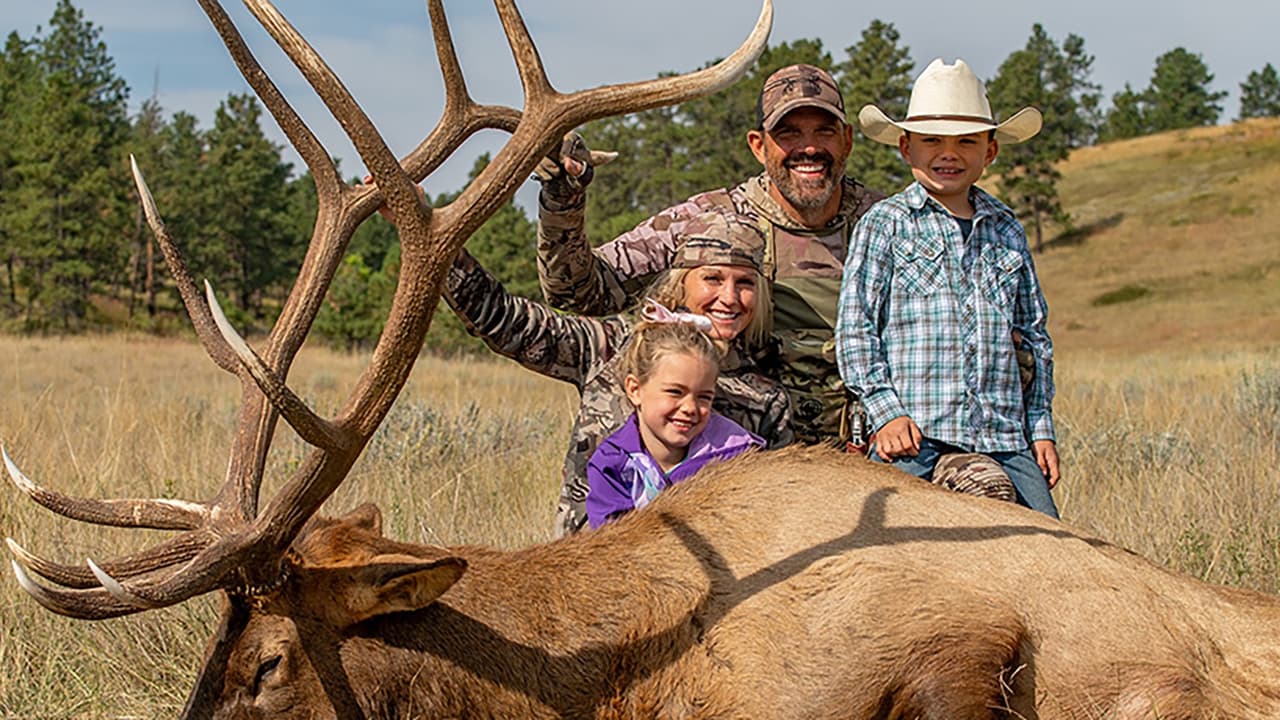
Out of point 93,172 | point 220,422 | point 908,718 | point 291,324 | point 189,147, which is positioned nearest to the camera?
point 908,718

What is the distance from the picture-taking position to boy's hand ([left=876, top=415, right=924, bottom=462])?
4730mm

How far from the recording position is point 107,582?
2.99m

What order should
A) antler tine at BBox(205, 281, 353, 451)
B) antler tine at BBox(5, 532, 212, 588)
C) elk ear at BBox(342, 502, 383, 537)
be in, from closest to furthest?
1. antler tine at BBox(205, 281, 353, 451)
2. antler tine at BBox(5, 532, 212, 588)
3. elk ear at BBox(342, 502, 383, 537)

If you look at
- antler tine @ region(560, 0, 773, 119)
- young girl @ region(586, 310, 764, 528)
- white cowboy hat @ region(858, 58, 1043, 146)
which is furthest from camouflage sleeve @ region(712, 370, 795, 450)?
antler tine @ region(560, 0, 773, 119)

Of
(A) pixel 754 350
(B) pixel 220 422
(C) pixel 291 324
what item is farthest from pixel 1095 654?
(B) pixel 220 422

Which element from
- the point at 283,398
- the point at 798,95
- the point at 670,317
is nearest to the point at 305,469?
the point at 283,398

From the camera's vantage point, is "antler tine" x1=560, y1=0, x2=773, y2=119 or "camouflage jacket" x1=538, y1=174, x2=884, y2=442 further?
"camouflage jacket" x1=538, y1=174, x2=884, y2=442

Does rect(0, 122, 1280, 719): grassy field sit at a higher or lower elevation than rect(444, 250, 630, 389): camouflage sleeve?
lower

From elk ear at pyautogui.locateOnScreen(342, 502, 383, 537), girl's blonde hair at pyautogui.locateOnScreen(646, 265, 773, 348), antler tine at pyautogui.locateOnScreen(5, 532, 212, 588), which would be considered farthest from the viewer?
girl's blonde hair at pyautogui.locateOnScreen(646, 265, 773, 348)

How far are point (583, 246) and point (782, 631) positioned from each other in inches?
94.7

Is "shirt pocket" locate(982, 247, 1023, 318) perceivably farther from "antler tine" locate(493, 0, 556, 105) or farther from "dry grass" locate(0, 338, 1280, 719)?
"antler tine" locate(493, 0, 556, 105)

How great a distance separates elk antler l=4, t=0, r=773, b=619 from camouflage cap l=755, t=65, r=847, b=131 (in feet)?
7.16

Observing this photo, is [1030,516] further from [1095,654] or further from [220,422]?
[220,422]

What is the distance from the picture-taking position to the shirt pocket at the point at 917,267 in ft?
16.1
